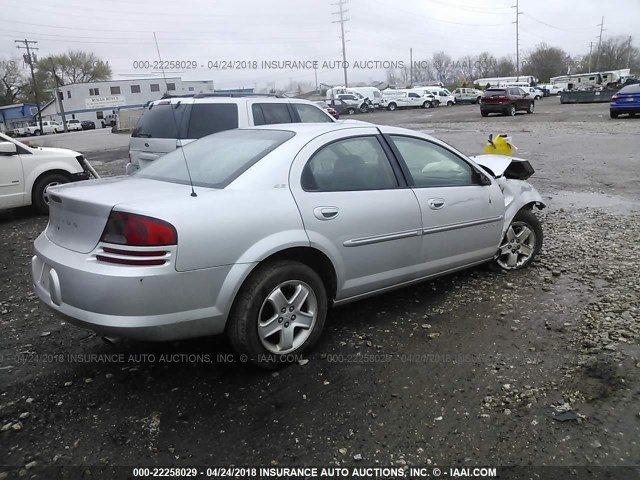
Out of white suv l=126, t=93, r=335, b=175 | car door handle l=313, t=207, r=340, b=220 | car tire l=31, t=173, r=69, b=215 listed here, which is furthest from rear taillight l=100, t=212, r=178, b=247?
car tire l=31, t=173, r=69, b=215

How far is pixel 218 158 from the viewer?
12.1ft

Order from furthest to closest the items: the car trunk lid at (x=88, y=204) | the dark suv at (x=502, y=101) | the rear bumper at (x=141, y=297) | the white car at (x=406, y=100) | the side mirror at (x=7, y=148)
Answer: the white car at (x=406, y=100)
the dark suv at (x=502, y=101)
the side mirror at (x=7, y=148)
the car trunk lid at (x=88, y=204)
the rear bumper at (x=141, y=297)

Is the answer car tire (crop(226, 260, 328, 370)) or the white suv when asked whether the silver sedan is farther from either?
the white suv

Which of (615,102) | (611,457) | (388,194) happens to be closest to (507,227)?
(388,194)

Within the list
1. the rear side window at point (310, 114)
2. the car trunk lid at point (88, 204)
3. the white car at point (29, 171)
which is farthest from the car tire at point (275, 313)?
the white car at point (29, 171)

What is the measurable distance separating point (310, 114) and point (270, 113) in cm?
89

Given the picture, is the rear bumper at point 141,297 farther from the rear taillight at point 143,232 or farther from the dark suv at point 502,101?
the dark suv at point 502,101

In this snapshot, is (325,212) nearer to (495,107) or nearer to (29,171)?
(29,171)

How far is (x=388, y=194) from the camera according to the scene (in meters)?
3.80

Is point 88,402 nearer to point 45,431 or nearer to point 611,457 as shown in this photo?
point 45,431

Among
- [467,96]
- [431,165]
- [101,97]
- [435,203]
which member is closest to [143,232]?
[435,203]

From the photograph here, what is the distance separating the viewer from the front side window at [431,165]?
4.12 meters

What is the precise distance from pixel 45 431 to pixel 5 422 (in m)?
0.29

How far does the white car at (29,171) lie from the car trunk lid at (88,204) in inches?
210
